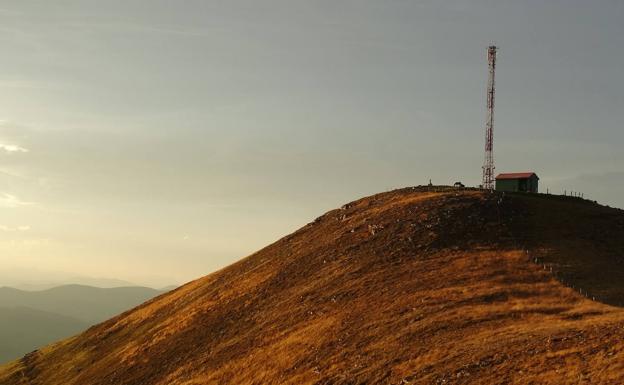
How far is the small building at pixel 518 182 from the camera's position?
320 feet

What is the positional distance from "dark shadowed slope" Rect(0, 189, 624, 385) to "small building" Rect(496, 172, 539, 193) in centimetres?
731

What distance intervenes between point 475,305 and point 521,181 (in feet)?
175

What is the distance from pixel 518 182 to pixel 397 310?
52.5 meters

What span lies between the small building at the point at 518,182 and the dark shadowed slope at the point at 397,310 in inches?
288

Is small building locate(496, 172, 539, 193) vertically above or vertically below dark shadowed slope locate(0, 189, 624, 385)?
above

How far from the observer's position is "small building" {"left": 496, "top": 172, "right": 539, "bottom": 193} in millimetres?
97688

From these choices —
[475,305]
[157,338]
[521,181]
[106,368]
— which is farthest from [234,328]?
[521,181]

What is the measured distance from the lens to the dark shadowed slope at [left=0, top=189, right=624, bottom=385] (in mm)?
38938

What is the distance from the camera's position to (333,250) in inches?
3201

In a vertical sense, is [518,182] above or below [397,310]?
above

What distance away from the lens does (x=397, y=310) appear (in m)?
54.7

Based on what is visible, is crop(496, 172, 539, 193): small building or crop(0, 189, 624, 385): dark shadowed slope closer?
crop(0, 189, 624, 385): dark shadowed slope

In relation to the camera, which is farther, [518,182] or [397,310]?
[518,182]

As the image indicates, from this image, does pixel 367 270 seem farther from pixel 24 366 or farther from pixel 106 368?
pixel 24 366
